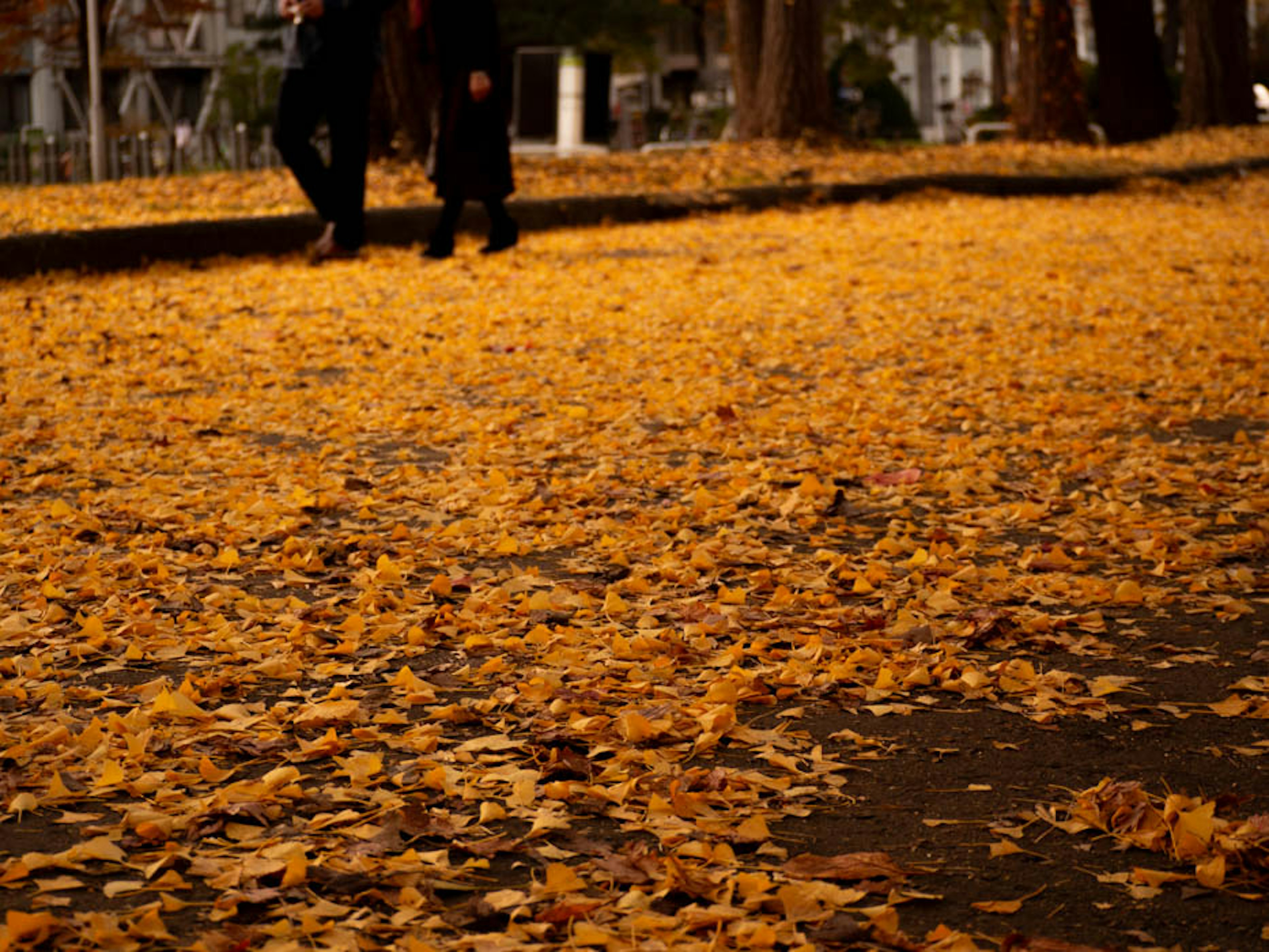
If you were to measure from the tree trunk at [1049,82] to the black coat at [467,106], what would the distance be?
1241 centimetres

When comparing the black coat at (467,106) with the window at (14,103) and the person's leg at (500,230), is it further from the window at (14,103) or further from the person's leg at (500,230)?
the window at (14,103)

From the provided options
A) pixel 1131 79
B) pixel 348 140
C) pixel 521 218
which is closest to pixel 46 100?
pixel 1131 79

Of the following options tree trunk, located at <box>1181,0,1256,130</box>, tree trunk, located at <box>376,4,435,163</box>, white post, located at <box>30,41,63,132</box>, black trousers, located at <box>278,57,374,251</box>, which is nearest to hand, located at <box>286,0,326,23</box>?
black trousers, located at <box>278,57,374,251</box>

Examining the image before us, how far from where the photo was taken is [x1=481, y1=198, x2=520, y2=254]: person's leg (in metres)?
11.8

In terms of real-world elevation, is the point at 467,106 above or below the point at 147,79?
below

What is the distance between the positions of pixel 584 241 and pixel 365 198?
168 cm

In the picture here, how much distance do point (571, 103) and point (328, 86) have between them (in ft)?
44.5

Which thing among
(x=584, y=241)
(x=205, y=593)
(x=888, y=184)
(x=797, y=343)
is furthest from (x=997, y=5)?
(x=205, y=593)

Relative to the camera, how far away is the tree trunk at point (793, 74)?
19.4 metres

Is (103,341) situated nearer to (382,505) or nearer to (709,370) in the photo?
(709,370)

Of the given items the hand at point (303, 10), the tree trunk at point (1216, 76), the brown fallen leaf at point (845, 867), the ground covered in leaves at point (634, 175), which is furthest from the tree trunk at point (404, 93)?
the brown fallen leaf at point (845, 867)

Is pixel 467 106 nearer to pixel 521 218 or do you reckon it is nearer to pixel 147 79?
pixel 521 218

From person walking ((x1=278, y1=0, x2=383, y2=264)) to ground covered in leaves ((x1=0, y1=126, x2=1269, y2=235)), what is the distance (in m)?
1.52

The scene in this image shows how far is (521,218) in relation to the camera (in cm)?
1370
